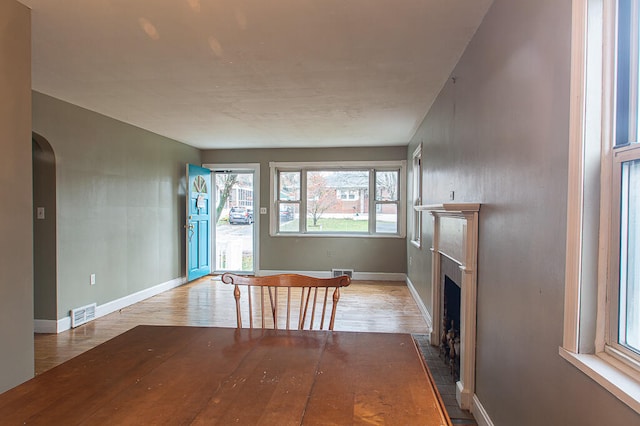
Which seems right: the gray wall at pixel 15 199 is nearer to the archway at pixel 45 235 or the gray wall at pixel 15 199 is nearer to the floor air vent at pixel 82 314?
the archway at pixel 45 235

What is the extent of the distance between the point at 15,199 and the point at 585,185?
2639 mm

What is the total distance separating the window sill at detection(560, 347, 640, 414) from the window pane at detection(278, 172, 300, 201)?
5528 mm

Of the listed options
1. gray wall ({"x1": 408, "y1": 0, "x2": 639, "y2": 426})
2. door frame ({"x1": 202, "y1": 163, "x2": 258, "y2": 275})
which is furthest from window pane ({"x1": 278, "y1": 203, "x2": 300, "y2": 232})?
gray wall ({"x1": 408, "y1": 0, "x2": 639, "y2": 426})

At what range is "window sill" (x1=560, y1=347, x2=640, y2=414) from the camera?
0.88m

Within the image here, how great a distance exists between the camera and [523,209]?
4.89ft

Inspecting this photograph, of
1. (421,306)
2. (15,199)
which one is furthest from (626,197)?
(421,306)

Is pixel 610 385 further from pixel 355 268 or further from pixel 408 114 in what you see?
pixel 355 268

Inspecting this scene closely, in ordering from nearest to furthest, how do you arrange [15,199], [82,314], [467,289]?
[15,199] < [467,289] < [82,314]

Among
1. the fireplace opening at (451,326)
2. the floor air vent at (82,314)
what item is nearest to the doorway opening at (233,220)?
the floor air vent at (82,314)

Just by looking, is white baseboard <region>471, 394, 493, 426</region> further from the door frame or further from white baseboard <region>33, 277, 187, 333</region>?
the door frame

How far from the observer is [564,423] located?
45.7 inches

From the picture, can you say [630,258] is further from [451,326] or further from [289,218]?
[289,218]

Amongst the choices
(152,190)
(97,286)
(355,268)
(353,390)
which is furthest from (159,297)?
(353,390)

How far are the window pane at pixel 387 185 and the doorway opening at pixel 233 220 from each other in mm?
2388
